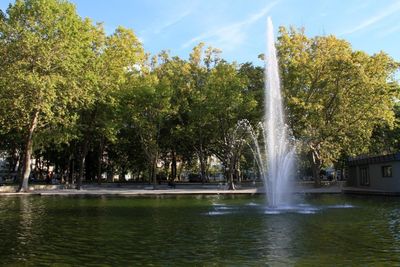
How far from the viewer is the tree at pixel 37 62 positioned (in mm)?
41938

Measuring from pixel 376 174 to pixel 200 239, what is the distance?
120 feet

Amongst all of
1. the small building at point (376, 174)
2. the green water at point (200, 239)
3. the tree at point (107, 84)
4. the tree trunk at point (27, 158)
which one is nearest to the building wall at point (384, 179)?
the small building at point (376, 174)

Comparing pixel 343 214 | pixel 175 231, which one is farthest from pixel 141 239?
pixel 343 214

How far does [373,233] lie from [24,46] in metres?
35.2

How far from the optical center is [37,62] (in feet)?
139

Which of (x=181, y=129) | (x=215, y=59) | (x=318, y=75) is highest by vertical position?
(x=215, y=59)

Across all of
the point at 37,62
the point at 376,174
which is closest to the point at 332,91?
the point at 376,174

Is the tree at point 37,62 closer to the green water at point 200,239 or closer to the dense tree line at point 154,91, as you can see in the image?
the dense tree line at point 154,91

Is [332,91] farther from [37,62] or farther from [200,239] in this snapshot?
[200,239]

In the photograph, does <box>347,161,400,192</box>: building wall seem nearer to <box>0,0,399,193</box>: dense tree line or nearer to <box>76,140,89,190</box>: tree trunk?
<box>0,0,399,193</box>: dense tree line

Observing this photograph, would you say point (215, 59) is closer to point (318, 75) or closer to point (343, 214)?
point (318, 75)

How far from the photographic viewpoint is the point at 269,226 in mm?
19109

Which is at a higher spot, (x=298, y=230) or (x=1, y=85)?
(x=1, y=85)

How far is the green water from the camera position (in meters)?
12.4
